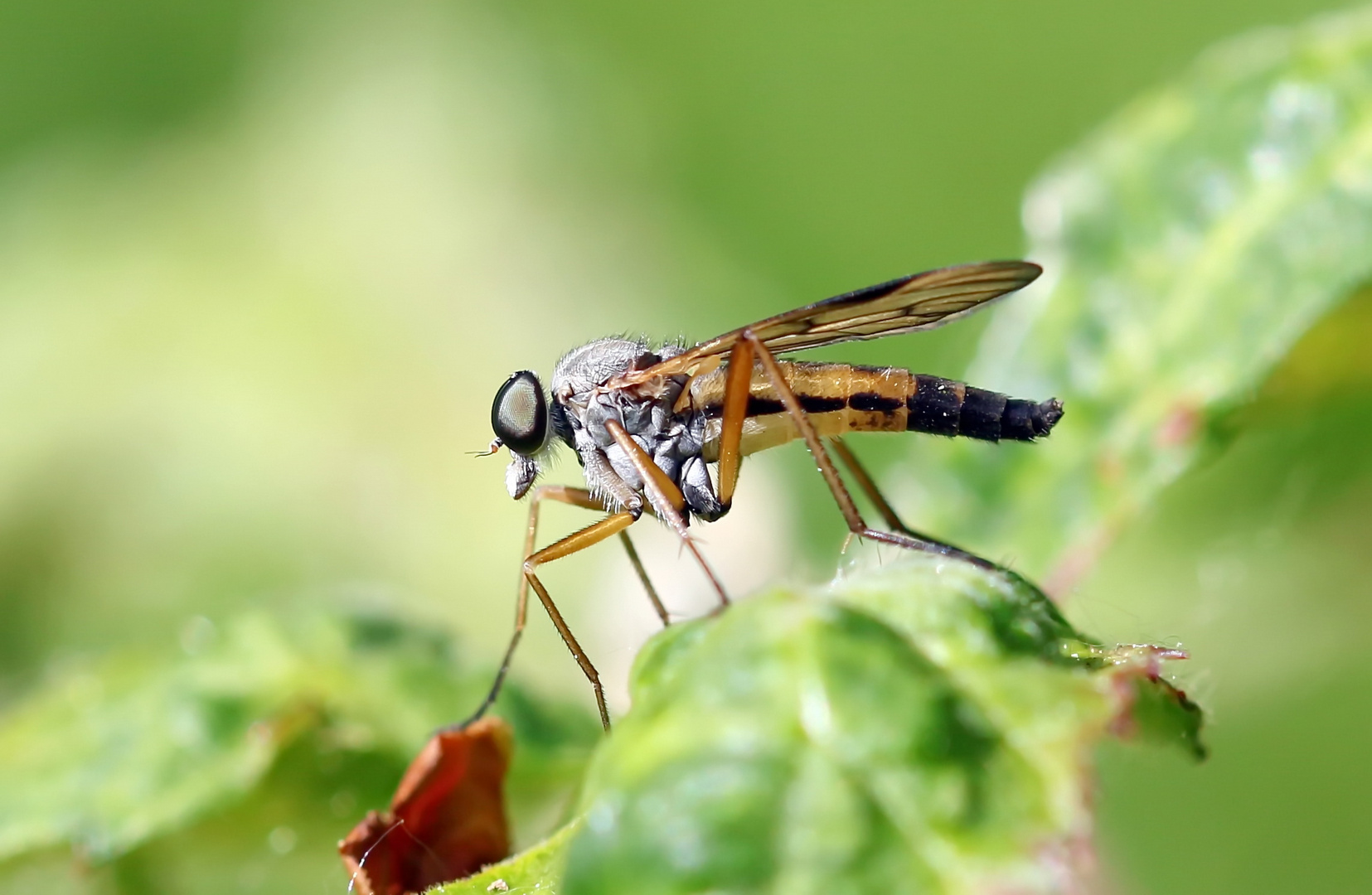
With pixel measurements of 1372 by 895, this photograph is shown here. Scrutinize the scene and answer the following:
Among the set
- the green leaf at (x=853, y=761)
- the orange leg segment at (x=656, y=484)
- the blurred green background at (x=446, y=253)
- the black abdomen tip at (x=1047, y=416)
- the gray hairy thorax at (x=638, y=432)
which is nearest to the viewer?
the green leaf at (x=853, y=761)

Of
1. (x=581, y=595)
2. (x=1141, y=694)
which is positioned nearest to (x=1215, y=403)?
(x=1141, y=694)

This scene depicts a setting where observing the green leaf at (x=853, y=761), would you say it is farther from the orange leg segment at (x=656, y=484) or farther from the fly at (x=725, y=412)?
the orange leg segment at (x=656, y=484)

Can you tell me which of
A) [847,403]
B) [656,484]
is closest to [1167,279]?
[847,403]

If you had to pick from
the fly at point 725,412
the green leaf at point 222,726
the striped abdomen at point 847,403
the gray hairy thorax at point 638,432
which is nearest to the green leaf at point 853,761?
the green leaf at point 222,726

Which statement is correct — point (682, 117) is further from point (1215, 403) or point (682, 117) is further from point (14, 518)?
point (1215, 403)

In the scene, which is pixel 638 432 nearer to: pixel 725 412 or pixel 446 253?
pixel 725 412
